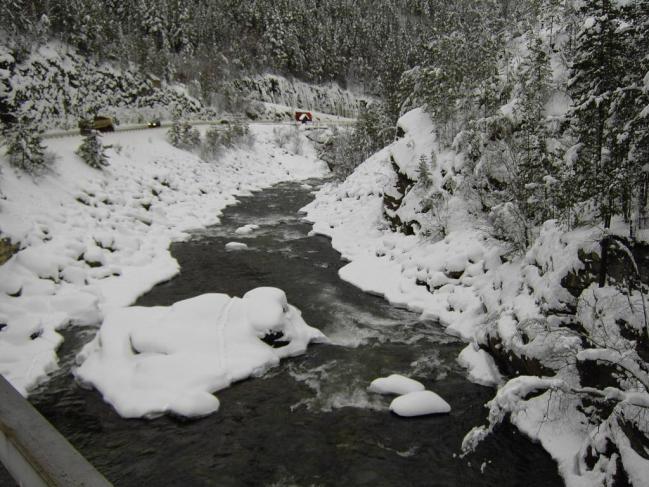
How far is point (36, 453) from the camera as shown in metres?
1.58

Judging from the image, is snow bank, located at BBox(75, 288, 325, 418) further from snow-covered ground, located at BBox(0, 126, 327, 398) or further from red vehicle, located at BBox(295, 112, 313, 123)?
red vehicle, located at BBox(295, 112, 313, 123)

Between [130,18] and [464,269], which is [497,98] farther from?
[130,18]

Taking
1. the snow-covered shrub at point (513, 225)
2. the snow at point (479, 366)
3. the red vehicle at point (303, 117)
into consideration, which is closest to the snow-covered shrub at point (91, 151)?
the snow-covered shrub at point (513, 225)

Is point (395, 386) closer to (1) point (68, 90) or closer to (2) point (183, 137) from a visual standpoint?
(2) point (183, 137)

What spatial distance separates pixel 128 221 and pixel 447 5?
4023 inches

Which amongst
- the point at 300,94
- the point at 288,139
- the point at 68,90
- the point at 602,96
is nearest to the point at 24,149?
the point at 602,96

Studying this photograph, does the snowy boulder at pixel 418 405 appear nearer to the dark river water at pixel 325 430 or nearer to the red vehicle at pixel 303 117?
the dark river water at pixel 325 430

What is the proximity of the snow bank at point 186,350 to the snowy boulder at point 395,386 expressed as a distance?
196 centimetres

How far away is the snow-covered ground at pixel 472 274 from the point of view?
652 centimetres

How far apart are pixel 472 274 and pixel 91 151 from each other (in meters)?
16.7

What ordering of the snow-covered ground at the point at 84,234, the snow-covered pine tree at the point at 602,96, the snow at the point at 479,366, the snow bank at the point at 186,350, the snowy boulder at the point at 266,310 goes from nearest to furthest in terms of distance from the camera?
1. the snow-covered pine tree at the point at 602,96
2. the snow bank at the point at 186,350
3. the snow at the point at 479,366
4. the snowy boulder at the point at 266,310
5. the snow-covered ground at the point at 84,234

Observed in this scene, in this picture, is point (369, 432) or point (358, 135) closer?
point (369, 432)

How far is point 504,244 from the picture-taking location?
1072cm

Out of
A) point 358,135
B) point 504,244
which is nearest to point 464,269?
point 504,244
